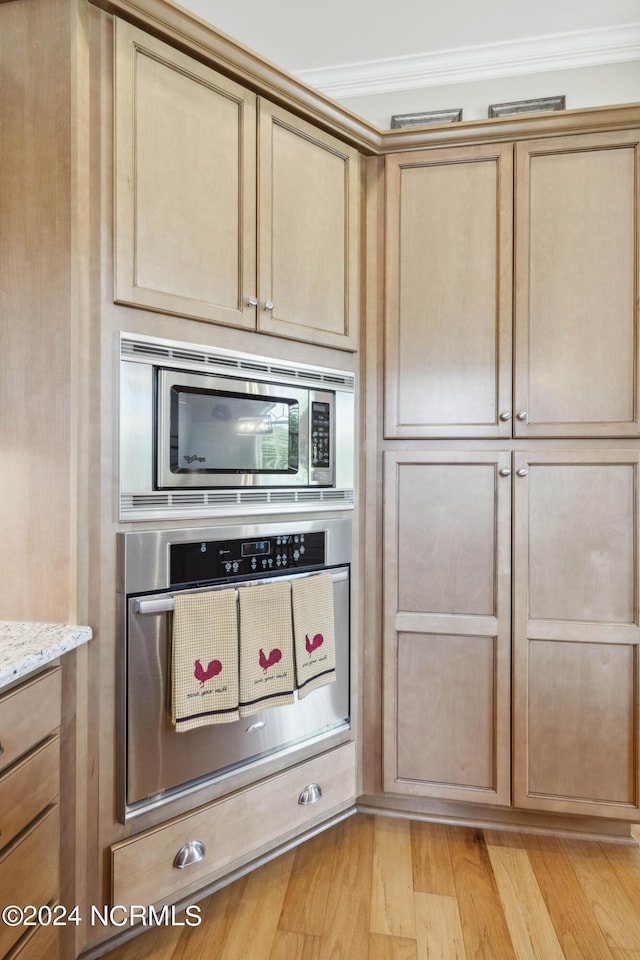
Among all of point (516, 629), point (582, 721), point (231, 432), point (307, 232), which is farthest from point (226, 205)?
point (582, 721)

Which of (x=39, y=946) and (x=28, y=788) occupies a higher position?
(x=28, y=788)

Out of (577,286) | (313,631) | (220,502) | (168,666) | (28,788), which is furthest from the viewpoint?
(577,286)

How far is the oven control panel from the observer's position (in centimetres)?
149

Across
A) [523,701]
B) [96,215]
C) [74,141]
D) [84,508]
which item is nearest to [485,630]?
[523,701]

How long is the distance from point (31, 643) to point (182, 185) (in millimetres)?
1176

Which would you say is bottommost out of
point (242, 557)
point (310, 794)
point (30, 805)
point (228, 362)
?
point (310, 794)

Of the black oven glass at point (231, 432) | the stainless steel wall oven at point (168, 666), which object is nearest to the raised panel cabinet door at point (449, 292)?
the black oven glass at point (231, 432)

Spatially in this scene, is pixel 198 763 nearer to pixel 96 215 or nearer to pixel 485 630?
pixel 485 630

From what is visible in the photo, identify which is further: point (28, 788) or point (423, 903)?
point (423, 903)

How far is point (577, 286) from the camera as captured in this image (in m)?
1.87

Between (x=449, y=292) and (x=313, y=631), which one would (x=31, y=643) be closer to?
(x=313, y=631)

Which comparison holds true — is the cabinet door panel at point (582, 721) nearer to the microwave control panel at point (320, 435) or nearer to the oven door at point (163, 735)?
the oven door at point (163, 735)

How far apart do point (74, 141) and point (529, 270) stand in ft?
4.55

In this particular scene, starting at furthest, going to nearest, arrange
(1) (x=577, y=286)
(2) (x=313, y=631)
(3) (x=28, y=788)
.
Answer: (1) (x=577, y=286), (2) (x=313, y=631), (3) (x=28, y=788)
